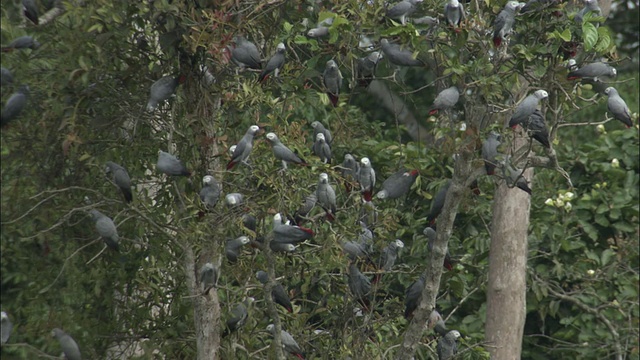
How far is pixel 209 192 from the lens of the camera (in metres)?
4.06

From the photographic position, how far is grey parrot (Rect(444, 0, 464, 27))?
12.3ft

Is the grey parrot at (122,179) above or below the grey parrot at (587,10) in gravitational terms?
below

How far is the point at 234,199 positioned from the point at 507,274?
6.55ft

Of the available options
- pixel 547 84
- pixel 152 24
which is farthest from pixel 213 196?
pixel 547 84

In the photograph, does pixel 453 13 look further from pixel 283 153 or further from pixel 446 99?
pixel 283 153

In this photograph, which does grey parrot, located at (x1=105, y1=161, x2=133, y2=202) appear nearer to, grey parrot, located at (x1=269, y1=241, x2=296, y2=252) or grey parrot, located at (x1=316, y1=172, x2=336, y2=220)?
grey parrot, located at (x1=269, y1=241, x2=296, y2=252)

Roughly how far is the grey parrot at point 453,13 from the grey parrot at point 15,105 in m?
1.61

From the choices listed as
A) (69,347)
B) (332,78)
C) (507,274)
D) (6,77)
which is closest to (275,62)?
(332,78)

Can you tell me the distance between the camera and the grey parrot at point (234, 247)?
4.06 metres

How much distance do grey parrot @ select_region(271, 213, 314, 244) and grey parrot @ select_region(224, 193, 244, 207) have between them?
14 cm

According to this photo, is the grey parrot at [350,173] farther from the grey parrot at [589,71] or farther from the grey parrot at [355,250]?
the grey parrot at [589,71]

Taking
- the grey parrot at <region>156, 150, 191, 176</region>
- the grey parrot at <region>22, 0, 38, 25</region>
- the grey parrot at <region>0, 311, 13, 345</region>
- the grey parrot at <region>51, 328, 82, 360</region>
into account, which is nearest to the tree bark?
the grey parrot at <region>156, 150, 191, 176</region>

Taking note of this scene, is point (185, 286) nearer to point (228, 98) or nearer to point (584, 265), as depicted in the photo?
point (228, 98)

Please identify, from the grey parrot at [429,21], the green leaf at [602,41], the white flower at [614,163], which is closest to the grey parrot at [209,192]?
the grey parrot at [429,21]
